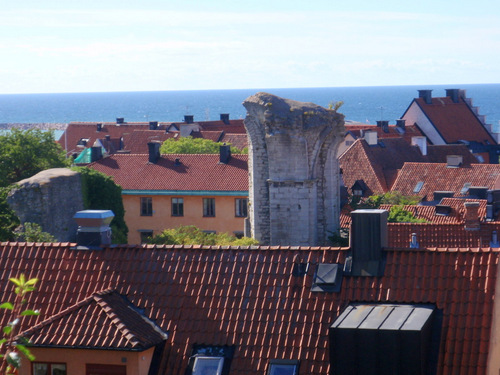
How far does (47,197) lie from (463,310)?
19034 mm

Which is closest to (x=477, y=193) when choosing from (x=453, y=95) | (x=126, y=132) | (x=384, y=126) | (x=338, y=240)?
(x=338, y=240)

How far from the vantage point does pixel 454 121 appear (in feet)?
253

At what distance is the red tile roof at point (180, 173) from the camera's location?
4503cm

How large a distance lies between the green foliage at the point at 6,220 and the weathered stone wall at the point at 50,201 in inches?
8.6

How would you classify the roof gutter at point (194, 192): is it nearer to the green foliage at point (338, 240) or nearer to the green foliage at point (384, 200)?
the green foliage at point (384, 200)

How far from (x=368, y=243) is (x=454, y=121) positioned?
216 ft

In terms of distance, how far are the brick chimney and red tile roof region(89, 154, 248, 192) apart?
1595cm

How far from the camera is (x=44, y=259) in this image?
1423 cm

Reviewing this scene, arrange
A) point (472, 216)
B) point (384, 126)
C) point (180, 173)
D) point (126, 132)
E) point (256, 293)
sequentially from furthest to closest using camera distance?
1. point (126, 132)
2. point (384, 126)
3. point (180, 173)
4. point (472, 216)
5. point (256, 293)

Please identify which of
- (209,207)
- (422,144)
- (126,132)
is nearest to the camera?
(209,207)

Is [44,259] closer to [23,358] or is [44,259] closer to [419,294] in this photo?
[23,358]

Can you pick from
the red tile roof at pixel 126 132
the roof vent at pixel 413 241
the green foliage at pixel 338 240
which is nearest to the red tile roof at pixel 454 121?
the red tile roof at pixel 126 132

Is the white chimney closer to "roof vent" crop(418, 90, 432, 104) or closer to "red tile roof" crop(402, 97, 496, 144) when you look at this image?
"red tile roof" crop(402, 97, 496, 144)

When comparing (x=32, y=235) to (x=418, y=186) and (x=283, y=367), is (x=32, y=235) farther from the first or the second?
(x=418, y=186)
